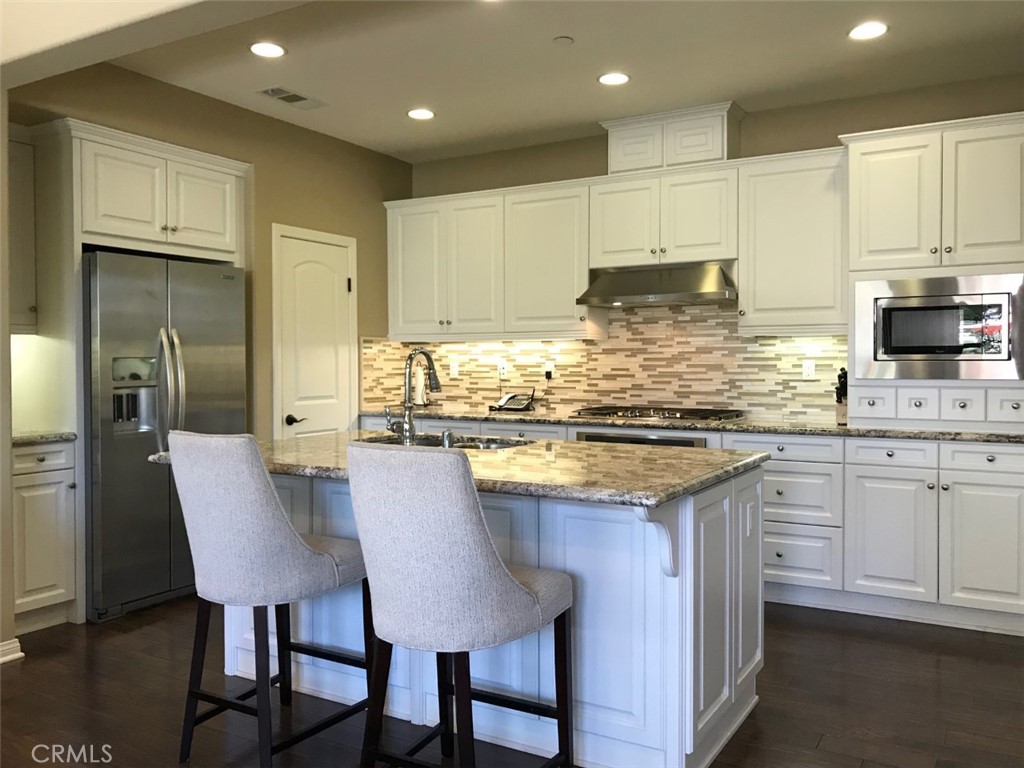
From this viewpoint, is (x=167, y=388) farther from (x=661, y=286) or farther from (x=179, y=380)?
(x=661, y=286)

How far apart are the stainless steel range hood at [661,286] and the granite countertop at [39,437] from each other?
2817 mm

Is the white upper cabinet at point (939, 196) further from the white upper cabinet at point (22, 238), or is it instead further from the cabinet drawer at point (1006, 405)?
the white upper cabinet at point (22, 238)

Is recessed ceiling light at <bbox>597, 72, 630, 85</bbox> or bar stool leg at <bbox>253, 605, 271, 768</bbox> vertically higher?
recessed ceiling light at <bbox>597, 72, 630, 85</bbox>

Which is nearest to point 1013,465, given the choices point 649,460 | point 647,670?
point 649,460

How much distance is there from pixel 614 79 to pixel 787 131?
117 centimetres

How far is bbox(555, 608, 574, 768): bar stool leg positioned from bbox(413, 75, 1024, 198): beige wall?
11.2 ft

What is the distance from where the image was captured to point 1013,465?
3.60m

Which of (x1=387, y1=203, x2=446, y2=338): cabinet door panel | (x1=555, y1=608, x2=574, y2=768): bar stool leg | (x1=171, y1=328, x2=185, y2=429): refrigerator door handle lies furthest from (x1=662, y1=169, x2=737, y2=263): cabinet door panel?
(x1=555, y1=608, x2=574, y2=768): bar stool leg

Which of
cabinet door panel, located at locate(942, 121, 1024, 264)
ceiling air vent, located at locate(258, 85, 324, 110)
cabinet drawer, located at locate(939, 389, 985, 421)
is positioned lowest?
cabinet drawer, located at locate(939, 389, 985, 421)

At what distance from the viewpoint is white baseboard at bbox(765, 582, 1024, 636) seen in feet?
12.1

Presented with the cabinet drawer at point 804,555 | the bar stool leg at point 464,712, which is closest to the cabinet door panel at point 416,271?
the cabinet drawer at point 804,555

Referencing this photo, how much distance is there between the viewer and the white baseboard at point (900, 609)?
12.1 feet

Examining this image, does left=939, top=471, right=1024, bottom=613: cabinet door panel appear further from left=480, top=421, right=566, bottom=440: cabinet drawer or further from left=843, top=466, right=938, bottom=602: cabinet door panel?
left=480, top=421, right=566, bottom=440: cabinet drawer

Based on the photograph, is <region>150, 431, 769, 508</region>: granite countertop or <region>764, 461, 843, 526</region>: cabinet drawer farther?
<region>764, 461, 843, 526</region>: cabinet drawer
